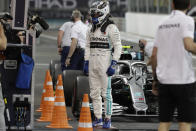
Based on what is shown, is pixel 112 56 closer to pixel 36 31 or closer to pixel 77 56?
pixel 36 31

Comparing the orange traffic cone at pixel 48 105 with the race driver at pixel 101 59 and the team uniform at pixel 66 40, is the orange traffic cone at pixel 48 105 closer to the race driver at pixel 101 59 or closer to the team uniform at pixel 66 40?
the race driver at pixel 101 59

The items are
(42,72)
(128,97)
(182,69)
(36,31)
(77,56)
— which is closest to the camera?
(182,69)

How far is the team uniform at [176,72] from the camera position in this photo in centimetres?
820

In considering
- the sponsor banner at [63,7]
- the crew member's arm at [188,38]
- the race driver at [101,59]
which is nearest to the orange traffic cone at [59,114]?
the race driver at [101,59]

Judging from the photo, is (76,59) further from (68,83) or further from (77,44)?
(68,83)

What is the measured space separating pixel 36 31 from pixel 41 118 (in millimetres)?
2722

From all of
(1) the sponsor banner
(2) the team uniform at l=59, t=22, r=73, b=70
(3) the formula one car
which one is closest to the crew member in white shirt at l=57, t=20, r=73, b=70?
(2) the team uniform at l=59, t=22, r=73, b=70

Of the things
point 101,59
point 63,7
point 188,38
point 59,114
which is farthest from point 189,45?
point 63,7

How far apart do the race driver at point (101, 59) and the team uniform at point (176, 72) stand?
3.76 metres

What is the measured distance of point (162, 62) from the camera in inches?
328

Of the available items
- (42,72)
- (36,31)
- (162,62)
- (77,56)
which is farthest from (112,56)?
(42,72)

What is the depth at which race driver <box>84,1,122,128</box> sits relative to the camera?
12141 mm

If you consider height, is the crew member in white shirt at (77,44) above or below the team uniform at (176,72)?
above

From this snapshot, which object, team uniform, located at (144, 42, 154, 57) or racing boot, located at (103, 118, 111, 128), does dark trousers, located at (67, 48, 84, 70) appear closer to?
racing boot, located at (103, 118, 111, 128)
